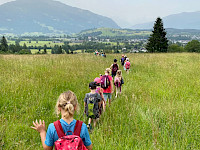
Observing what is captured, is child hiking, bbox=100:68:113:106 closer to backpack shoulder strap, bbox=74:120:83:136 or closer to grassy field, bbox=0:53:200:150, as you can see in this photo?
grassy field, bbox=0:53:200:150

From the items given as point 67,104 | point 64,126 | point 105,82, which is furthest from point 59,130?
point 105,82

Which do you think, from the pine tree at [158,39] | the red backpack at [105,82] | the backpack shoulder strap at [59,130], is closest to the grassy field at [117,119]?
the red backpack at [105,82]

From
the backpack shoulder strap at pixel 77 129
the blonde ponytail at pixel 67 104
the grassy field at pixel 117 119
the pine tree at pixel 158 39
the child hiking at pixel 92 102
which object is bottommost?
the grassy field at pixel 117 119

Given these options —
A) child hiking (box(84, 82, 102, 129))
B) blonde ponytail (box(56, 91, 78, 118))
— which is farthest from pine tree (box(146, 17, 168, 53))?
blonde ponytail (box(56, 91, 78, 118))

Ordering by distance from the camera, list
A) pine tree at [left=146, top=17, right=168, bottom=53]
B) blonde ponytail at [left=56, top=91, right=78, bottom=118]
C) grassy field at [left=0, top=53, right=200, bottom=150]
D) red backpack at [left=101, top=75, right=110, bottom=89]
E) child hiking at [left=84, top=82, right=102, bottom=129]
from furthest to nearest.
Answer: pine tree at [left=146, top=17, right=168, bottom=53], red backpack at [left=101, top=75, right=110, bottom=89], child hiking at [left=84, top=82, right=102, bottom=129], grassy field at [left=0, top=53, right=200, bottom=150], blonde ponytail at [left=56, top=91, right=78, bottom=118]

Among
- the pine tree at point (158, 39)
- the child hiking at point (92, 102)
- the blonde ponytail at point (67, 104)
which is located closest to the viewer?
the blonde ponytail at point (67, 104)

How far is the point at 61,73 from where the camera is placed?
8.68 meters

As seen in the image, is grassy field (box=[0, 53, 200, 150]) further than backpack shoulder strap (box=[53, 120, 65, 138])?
Yes

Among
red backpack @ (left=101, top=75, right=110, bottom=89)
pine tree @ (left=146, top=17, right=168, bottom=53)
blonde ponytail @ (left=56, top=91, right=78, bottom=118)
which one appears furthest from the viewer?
pine tree @ (left=146, top=17, right=168, bottom=53)

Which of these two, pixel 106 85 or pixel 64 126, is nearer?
pixel 64 126

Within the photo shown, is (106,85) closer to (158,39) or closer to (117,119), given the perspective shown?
(117,119)

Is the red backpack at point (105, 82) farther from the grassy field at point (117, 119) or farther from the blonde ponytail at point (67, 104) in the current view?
the blonde ponytail at point (67, 104)

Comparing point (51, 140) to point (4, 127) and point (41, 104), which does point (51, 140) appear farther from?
point (41, 104)

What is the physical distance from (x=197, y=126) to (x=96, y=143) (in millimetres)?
2512
